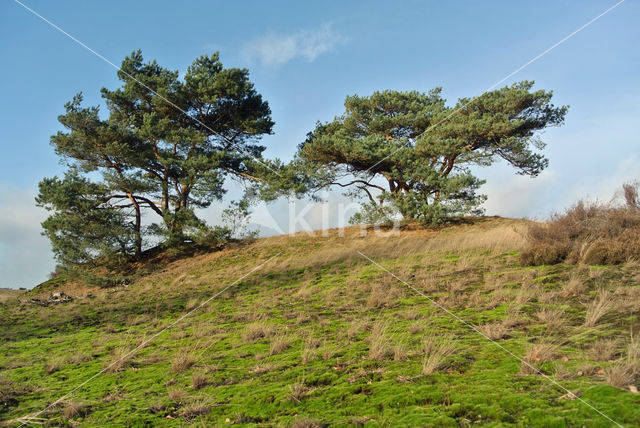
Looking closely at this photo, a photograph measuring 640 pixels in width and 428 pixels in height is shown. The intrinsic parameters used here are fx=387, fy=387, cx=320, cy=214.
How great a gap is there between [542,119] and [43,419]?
85.1ft

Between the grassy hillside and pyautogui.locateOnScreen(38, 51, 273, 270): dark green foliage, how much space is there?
920cm

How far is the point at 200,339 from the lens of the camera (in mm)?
7645

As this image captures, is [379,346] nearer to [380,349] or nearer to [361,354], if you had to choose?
[380,349]

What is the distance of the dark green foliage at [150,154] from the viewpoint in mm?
20500

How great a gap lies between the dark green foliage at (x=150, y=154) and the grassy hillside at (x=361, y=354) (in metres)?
9.20

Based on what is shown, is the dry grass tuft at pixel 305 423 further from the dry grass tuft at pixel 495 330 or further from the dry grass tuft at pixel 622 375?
the dry grass tuft at pixel 495 330

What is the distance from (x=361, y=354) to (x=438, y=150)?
1794 centimetres

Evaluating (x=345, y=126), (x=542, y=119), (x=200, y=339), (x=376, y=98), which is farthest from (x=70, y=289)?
(x=542, y=119)

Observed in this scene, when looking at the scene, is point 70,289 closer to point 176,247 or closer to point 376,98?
point 176,247

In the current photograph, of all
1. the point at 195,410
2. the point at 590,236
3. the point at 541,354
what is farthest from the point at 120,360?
the point at 590,236

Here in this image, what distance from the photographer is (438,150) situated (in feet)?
71.1

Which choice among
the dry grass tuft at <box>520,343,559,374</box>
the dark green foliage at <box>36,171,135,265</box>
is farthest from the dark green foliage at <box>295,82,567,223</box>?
the dry grass tuft at <box>520,343,559,374</box>

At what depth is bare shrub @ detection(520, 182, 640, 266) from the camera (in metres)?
9.71

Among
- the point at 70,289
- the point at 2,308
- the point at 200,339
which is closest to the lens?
the point at 200,339
